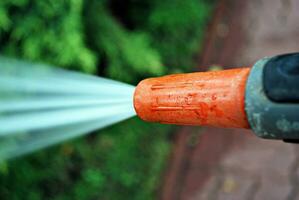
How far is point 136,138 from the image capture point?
10.8ft

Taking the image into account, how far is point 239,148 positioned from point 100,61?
1.07m

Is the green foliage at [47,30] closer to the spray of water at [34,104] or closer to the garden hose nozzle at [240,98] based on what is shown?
the spray of water at [34,104]

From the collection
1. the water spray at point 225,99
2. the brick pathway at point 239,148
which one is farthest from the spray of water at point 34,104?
the brick pathway at point 239,148

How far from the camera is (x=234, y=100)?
102 centimetres

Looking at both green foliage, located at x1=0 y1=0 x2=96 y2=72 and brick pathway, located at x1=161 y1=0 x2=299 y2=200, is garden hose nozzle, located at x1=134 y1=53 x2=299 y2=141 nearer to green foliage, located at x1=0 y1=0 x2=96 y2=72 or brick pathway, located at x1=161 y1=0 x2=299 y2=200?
green foliage, located at x1=0 y1=0 x2=96 y2=72

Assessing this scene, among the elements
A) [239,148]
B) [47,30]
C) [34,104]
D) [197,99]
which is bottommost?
[239,148]

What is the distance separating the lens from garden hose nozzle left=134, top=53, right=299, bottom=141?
37.7 inches

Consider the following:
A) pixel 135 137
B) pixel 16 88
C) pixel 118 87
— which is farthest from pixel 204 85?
pixel 135 137

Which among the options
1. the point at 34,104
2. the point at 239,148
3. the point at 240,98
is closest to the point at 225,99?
the point at 240,98

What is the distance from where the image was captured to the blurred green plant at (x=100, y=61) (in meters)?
2.67

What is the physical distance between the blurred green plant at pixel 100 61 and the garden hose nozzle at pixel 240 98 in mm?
1553

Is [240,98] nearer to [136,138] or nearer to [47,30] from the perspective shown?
[47,30]

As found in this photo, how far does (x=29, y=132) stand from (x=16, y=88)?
30 cm

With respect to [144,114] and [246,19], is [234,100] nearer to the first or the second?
[144,114]
